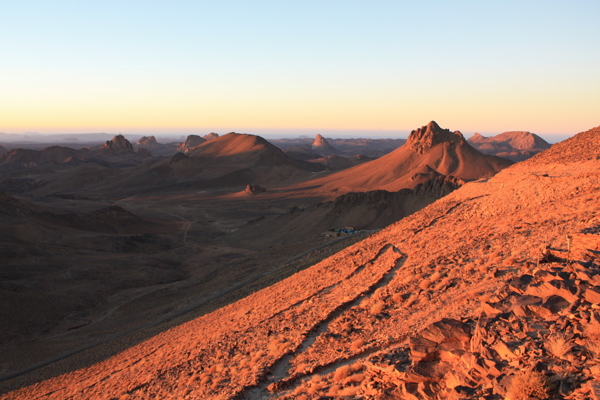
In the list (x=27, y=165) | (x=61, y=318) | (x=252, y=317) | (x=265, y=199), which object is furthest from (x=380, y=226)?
(x=27, y=165)

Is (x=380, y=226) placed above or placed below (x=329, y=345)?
below

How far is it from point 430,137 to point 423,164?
7.65 m

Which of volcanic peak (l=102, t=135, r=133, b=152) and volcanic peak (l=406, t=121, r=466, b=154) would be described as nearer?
volcanic peak (l=406, t=121, r=466, b=154)

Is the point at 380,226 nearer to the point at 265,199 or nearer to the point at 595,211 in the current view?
the point at 595,211

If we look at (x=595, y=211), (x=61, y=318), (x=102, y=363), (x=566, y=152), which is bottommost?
(x=61, y=318)

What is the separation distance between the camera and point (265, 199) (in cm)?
6950

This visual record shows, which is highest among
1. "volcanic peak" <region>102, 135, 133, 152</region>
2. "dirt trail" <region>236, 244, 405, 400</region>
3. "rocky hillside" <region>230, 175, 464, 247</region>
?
"volcanic peak" <region>102, 135, 133, 152</region>

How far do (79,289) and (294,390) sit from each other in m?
21.6

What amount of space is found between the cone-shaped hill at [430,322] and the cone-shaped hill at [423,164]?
1990 inches

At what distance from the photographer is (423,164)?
7062 cm

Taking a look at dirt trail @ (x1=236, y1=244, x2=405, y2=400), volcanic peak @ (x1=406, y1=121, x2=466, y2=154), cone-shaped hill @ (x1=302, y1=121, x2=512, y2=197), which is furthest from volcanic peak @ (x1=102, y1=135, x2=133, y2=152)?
dirt trail @ (x1=236, y1=244, x2=405, y2=400)

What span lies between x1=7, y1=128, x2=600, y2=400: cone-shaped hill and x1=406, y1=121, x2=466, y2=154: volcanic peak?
6042cm

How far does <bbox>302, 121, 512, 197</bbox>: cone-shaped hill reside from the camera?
68125 millimetres

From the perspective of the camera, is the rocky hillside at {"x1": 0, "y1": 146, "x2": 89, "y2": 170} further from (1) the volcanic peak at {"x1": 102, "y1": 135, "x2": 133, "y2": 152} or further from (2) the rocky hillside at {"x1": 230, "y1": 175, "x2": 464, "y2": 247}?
(2) the rocky hillside at {"x1": 230, "y1": 175, "x2": 464, "y2": 247}
